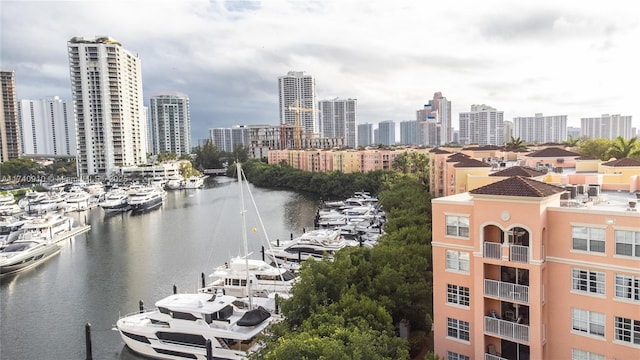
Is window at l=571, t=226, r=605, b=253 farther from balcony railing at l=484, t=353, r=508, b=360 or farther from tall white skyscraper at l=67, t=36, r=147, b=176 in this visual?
tall white skyscraper at l=67, t=36, r=147, b=176

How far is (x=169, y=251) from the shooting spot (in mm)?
44656

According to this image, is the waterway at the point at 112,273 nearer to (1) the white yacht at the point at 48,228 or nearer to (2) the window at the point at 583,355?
(1) the white yacht at the point at 48,228

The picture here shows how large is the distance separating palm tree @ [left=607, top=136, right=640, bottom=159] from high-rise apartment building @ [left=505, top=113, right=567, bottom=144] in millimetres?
130463

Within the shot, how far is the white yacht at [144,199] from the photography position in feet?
250

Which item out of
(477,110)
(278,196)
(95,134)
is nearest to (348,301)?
(278,196)

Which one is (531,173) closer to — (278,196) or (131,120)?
(278,196)

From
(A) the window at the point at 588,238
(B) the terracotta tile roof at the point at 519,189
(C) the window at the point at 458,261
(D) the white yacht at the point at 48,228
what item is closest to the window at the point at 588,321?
(A) the window at the point at 588,238

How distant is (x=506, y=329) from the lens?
47.8ft

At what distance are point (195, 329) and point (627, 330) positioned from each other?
1798cm

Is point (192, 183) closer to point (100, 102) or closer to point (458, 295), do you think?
point (100, 102)

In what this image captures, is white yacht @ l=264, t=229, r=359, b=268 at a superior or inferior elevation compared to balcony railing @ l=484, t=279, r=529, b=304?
inferior

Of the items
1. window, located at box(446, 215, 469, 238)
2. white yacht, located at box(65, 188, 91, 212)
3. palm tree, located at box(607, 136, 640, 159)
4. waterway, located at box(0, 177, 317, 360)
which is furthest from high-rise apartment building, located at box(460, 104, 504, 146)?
window, located at box(446, 215, 469, 238)

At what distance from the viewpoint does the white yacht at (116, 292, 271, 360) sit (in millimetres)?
21844

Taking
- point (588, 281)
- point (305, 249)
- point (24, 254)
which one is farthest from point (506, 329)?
point (24, 254)
